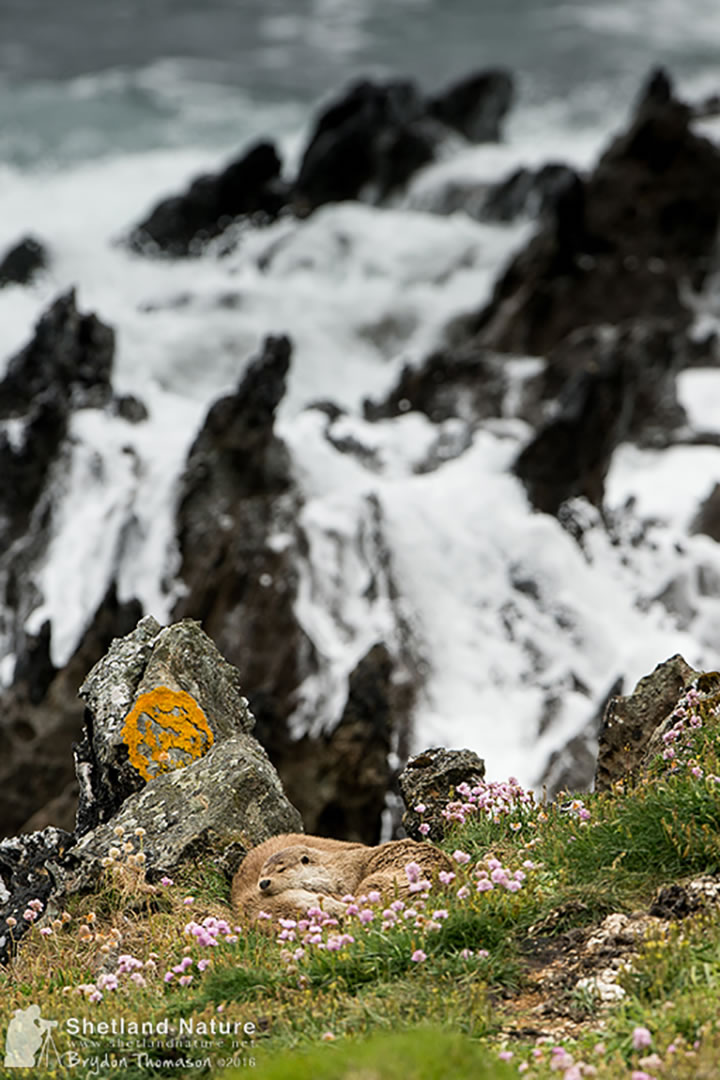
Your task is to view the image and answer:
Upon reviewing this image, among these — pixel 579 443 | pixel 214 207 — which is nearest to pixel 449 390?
pixel 579 443

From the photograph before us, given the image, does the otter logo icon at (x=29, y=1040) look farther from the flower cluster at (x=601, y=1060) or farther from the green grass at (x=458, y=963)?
the flower cluster at (x=601, y=1060)

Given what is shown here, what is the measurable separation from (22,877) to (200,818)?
1.87m

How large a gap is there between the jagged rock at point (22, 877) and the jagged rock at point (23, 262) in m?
50.2

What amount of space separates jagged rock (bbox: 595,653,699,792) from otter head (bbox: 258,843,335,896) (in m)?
3.38

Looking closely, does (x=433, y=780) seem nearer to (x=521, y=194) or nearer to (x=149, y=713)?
(x=149, y=713)

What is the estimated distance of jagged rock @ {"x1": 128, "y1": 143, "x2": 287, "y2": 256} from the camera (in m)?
65.8

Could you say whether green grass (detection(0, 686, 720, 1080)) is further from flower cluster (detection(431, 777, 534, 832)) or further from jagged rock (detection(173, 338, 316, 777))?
jagged rock (detection(173, 338, 316, 777))

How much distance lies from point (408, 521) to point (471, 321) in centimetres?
2556

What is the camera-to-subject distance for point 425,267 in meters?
62.5

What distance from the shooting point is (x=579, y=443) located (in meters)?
35.8

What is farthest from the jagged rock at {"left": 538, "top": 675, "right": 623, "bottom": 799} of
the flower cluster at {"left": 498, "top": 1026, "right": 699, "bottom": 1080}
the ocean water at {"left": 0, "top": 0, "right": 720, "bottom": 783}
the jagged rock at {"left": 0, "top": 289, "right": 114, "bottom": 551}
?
the jagged rock at {"left": 0, "top": 289, "right": 114, "bottom": 551}

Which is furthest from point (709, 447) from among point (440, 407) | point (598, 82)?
point (598, 82)

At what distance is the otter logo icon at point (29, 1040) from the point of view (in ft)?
27.8

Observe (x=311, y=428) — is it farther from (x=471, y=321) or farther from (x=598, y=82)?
(x=598, y=82)
